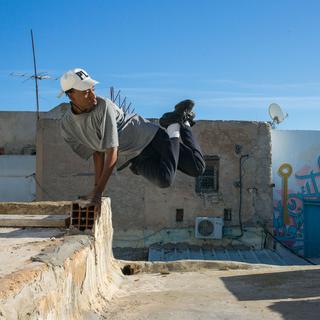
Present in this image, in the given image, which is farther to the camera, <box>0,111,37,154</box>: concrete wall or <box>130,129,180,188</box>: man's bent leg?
<box>0,111,37,154</box>: concrete wall

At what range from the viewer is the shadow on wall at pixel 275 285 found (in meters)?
6.37

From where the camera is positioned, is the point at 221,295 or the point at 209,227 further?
the point at 209,227

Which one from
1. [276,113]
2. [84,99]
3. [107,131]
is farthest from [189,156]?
[276,113]

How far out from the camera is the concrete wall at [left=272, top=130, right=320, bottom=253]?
59.7ft

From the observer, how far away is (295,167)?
18609 mm

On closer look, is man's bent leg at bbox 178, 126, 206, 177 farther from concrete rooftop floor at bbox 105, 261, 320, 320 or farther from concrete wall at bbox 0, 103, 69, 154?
concrete wall at bbox 0, 103, 69, 154

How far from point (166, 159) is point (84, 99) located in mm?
1032

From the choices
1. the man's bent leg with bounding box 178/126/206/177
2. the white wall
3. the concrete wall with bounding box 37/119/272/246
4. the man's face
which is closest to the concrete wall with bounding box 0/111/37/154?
the white wall

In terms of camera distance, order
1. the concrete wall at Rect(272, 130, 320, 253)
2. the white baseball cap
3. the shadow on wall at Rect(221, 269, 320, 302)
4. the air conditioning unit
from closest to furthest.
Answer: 1. the white baseball cap
2. the shadow on wall at Rect(221, 269, 320, 302)
3. the air conditioning unit
4. the concrete wall at Rect(272, 130, 320, 253)

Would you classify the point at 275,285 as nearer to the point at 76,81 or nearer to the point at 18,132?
the point at 76,81

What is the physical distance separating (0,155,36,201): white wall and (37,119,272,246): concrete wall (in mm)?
8567

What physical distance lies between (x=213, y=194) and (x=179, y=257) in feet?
7.19

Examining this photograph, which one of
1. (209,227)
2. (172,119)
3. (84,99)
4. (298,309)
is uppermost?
(84,99)

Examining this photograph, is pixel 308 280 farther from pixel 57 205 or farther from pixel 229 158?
pixel 229 158
